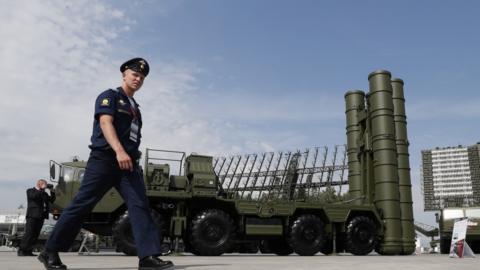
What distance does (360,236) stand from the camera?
10484 millimetres

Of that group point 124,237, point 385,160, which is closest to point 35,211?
point 124,237

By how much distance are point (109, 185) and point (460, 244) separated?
23.1 feet

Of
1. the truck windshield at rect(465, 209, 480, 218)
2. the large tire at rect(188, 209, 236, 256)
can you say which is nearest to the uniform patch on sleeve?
the large tire at rect(188, 209, 236, 256)

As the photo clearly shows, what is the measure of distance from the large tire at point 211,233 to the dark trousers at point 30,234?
282 cm

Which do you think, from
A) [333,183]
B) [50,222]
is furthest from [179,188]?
[333,183]

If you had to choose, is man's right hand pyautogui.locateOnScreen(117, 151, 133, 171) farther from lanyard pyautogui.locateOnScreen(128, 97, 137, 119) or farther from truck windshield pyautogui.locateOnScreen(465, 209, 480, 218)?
truck windshield pyautogui.locateOnScreen(465, 209, 480, 218)

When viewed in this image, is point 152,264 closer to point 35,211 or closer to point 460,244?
point 35,211

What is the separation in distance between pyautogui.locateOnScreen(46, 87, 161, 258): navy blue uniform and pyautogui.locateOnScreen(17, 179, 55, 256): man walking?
502cm

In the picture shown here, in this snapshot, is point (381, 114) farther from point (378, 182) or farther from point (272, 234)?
point (272, 234)

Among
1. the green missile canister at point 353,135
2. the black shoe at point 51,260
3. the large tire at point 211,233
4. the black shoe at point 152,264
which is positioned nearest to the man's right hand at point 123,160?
the black shoe at point 152,264

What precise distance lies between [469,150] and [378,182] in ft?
423

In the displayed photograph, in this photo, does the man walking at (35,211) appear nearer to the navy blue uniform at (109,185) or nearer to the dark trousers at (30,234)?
the dark trousers at (30,234)

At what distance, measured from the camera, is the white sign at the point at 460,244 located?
8.38 metres

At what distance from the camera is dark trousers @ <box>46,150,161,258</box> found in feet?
12.2
